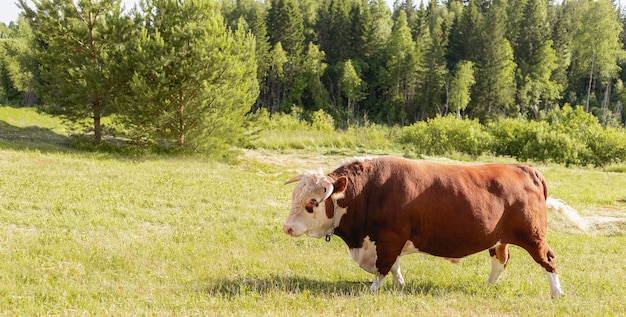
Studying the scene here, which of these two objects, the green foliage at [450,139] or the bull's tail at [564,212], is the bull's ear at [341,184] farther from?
the green foliage at [450,139]

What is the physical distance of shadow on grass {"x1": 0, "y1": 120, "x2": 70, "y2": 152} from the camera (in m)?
22.7

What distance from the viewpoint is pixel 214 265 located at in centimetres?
805

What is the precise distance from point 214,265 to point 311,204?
2.52 meters

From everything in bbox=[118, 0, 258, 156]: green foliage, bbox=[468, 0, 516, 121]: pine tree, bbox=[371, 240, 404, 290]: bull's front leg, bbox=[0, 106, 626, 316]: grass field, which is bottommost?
bbox=[0, 106, 626, 316]: grass field

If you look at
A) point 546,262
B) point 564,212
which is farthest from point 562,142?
point 546,262

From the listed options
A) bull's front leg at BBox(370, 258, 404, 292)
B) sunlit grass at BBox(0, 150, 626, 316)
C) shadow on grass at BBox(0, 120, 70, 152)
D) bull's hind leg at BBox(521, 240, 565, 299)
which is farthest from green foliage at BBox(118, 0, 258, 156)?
bull's hind leg at BBox(521, 240, 565, 299)

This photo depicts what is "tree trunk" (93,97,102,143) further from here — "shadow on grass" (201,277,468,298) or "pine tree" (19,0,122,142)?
"shadow on grass" (201,277,468,298)

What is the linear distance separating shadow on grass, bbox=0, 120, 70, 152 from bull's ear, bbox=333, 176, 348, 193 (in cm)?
2025

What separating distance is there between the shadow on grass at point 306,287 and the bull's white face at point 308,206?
783mm

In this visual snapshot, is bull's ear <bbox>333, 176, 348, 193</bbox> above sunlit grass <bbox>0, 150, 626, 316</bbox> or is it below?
above

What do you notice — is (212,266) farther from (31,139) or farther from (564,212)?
(31,139)

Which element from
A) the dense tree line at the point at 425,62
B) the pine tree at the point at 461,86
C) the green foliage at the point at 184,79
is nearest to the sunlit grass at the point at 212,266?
the green foliage at the point at 184,79

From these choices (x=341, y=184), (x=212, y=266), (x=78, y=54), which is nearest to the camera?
(x=341, y=184)

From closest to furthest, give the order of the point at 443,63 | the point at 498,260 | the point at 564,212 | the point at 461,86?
the point at 498,260, the point at 564,212, the point at 461,86, the point at 443,63
